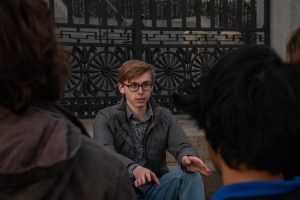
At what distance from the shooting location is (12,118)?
1.19 metres

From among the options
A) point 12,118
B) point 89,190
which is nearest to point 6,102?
point 12,118

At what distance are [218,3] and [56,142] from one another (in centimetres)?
577

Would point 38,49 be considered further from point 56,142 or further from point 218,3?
point 218,3

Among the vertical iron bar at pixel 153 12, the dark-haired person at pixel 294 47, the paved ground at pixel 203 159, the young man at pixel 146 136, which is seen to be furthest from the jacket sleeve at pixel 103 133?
the vertical iron bar at pixel 153 12

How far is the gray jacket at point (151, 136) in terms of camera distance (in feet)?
12.0

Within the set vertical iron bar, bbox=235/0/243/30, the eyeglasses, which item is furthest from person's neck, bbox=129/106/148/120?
vertical iron bar, bbox=235/0/243/30

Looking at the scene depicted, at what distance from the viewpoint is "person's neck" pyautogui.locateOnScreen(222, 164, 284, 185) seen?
4.44 ft

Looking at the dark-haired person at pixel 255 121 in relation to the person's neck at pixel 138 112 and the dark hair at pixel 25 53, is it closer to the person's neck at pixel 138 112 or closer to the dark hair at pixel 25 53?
the dark hair at pixel 25 53

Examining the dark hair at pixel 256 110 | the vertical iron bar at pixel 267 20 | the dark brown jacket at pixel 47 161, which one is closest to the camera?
the dark brown jacket at pixel 47 161

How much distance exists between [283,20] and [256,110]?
5.23 meters

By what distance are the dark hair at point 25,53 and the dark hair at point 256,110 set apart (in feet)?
1.38

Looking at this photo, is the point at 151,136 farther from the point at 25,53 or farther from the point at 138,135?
the point at 25,53

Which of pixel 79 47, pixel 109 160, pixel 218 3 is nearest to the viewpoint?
pixel 109 160

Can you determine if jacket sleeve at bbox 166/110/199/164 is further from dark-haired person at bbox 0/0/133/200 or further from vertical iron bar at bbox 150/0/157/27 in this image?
vertical iron bar at bbox 150/0/157/27
